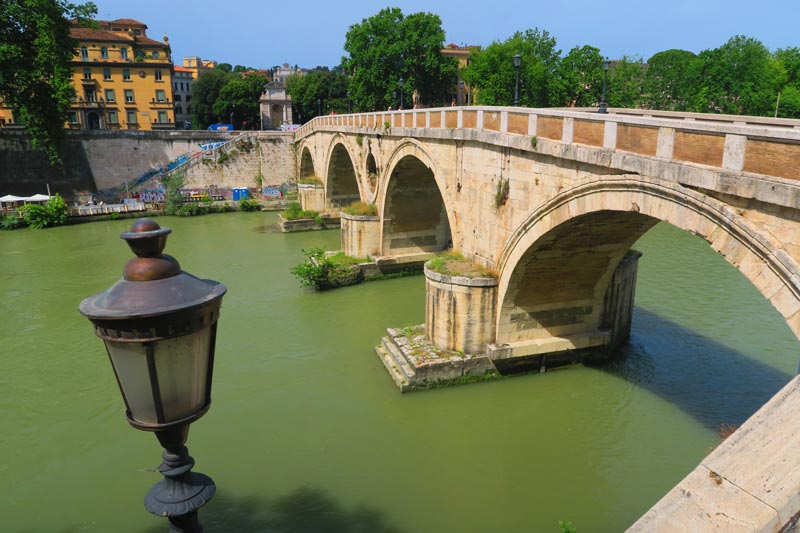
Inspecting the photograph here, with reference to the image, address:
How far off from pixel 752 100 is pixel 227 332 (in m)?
36.6

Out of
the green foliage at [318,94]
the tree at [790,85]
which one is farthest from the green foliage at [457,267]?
the green foliage at [318,94]

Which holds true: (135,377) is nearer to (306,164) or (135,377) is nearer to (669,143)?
(669,143)

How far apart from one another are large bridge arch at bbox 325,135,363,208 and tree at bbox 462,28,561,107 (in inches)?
553

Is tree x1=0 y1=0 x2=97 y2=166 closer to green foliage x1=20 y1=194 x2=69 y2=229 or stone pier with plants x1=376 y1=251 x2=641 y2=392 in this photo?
green foliage x1=20 y1=194 x2=69 y2=229

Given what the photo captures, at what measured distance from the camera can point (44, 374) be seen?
1164 centimetres

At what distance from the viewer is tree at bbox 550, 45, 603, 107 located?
1524 inches

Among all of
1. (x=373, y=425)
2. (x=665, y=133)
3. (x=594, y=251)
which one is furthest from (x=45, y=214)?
(x=665, y=133)

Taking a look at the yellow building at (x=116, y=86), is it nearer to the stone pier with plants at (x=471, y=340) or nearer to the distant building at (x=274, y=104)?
the distant building at (x=274, y=104)

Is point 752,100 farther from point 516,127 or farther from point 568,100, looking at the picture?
point 516,127

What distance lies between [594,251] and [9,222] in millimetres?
25895

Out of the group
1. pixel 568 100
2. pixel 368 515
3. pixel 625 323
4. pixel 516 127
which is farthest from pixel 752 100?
pixel 368 515

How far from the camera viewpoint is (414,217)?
1805 cm

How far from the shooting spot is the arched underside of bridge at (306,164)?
32.7 meters

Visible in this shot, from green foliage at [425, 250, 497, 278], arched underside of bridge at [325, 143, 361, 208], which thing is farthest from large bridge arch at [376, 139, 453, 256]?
arched underside of bridge at [325, 143, 361, 208]
